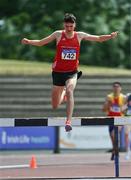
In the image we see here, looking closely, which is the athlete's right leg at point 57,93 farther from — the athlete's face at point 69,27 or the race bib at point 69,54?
the athlete's face at point 69,27

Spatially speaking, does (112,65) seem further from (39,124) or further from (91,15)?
(39,124)

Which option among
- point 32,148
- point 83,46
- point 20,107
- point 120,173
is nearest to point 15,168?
point 120,173

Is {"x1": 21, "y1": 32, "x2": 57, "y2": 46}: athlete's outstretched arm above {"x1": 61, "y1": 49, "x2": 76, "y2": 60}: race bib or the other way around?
above

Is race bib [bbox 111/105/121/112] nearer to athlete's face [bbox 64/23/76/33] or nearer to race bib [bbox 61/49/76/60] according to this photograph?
race bib [bbox 61/49/76/60]

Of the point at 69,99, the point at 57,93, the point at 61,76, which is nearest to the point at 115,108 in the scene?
the point at 57,93

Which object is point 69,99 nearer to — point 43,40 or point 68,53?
point 68,53

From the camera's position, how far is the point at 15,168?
633 inches

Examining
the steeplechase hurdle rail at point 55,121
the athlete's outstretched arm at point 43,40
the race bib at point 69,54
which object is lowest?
the steeplechase hurdle rail at point 55,121

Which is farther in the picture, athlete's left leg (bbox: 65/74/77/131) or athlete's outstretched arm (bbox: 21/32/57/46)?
A: athlete's outstretched arm (bbox: 21/32/57/46)

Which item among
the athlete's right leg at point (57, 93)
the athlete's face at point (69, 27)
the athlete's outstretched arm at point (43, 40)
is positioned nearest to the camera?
the athlete's face at point (69, 27)

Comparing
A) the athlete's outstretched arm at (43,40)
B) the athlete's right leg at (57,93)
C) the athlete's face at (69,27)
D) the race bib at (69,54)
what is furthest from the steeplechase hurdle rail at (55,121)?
the athlete's face at (69,27)

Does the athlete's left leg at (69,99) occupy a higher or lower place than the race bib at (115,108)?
higher

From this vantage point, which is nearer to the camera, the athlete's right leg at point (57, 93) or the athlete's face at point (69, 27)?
the athlete's face at point (69, 27)

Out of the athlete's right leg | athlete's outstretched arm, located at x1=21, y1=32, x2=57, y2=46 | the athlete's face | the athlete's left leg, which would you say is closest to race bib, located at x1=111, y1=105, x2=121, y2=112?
the athlete's right leg
